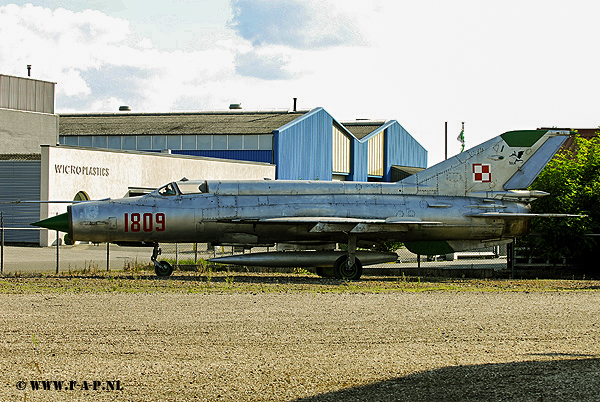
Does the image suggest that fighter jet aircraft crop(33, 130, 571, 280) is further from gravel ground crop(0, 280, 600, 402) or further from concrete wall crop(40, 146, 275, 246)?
concrete wall crop(40, 146, 275, 246)

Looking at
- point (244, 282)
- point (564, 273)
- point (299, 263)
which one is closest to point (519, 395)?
point (244, 282)

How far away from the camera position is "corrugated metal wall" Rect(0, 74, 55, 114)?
1577 inches

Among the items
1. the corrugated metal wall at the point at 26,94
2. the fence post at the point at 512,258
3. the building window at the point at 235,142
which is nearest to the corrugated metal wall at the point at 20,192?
the corrugated metal wall at the point at 26,94

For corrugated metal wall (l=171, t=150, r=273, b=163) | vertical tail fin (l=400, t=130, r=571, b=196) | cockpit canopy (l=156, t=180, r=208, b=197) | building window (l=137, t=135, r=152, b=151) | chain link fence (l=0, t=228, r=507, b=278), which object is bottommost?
chain link fence (l=0, t=228, r=507, b=278)

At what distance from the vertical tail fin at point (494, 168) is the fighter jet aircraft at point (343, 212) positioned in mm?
28

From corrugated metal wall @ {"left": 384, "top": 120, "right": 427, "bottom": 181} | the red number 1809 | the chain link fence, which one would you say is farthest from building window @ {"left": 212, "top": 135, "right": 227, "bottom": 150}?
the red number 1809

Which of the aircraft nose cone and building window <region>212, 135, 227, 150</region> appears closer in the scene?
the aircraft nose cone

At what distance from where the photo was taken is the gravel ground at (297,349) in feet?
21.7

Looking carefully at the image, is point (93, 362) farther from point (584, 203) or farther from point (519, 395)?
point (584, 203)

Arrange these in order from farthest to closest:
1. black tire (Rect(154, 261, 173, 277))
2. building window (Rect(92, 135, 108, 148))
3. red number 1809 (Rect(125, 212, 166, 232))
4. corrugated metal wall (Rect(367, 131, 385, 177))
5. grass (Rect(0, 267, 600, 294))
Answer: corrugated metal wall (Rect(367, 131, 385, 177)) < building window (Rect(92, 135, 108, 148)) < black tire (Rect(154, 261, 173, 277)) < red number 1809 (Rect(125, 212, 166, 232)) < grass (Rect(0, 267, 600, 294))

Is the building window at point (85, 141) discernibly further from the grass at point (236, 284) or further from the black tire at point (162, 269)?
the black tire at point (162, 269)

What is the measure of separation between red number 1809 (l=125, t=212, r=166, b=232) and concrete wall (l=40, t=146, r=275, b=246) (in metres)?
14.4

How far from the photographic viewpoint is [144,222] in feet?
59.4

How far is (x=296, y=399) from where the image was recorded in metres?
6.38
